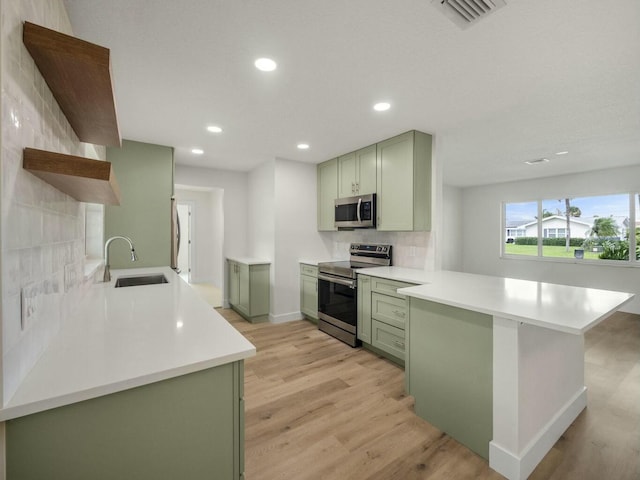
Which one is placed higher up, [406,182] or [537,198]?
[537,198]

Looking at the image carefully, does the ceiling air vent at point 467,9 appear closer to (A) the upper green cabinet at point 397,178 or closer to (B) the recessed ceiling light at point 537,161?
(A) the upper green cabinet at point 397,178

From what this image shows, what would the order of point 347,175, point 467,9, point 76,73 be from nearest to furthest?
point 76,73 → point 467,9 → point 347,175

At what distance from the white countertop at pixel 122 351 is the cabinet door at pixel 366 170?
8.29ft

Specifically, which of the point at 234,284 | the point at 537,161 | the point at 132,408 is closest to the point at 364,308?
the point at 234,284

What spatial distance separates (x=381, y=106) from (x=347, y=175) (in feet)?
4.87

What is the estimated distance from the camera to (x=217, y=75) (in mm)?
1978

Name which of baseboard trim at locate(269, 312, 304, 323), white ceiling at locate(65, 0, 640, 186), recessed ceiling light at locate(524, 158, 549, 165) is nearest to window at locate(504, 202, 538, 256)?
recessed ceiling light at locate(524, 158, 549, 165)


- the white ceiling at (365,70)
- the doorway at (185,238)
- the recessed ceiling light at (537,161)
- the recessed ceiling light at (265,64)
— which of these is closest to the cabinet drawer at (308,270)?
the white ceiling at (365,70)

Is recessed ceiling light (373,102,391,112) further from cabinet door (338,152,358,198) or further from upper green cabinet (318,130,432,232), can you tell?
cabinet door (338,152,358,198)

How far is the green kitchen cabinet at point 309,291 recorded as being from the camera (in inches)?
158

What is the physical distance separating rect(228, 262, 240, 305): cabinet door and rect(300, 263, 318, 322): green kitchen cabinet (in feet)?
3.41

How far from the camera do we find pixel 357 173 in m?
3.75

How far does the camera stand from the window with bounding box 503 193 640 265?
480 centimetres

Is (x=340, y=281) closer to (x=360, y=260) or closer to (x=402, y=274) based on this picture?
(x=360, y=260)
